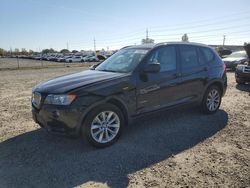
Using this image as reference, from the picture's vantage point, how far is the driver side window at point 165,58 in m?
4.97

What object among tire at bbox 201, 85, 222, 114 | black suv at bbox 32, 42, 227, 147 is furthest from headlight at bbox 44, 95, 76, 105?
tire at bbox 201, 85, 222, 114

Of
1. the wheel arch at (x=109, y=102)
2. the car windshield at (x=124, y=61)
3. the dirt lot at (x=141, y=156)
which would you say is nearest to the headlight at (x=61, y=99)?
the wheel arch at (x=109, y=102)

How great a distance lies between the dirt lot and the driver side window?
4.18ft

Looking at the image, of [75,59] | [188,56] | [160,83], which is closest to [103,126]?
[160,83]

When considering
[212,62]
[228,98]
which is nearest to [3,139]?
[212,62]

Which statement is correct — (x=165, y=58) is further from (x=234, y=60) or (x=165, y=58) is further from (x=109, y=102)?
(x=234, y=60)

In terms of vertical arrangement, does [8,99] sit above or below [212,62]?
below

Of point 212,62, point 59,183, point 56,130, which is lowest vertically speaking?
point 59,183

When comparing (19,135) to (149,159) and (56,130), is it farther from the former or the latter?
(149,159)

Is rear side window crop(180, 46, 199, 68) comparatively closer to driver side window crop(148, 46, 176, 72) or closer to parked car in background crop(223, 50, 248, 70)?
driver side window crop(148, 46, 176, 72)

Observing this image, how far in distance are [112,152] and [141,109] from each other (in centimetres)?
99

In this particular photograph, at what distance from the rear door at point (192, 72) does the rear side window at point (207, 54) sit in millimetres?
149

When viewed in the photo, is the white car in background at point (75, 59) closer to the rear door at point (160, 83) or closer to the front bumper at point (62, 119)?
the rear door at point (160, 83)

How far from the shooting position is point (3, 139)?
4.82m
